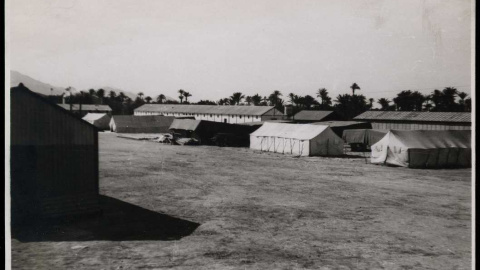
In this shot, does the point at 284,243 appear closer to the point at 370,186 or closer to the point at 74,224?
the point at 74,224

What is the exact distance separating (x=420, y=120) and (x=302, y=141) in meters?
17.3

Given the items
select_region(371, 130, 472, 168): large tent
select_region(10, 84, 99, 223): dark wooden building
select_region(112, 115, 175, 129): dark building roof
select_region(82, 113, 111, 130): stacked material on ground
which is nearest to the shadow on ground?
select_region(10, 84, 99, 223): dark wooden building

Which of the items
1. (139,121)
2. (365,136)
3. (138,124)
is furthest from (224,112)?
(365,136)

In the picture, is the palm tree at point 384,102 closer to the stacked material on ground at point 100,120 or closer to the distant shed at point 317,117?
the distant shed at point 317,117

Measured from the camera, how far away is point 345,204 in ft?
59.3

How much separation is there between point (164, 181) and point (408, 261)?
15.0m

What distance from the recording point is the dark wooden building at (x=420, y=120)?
140 feet

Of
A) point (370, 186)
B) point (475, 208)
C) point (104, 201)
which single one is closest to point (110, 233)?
point (104, 201)

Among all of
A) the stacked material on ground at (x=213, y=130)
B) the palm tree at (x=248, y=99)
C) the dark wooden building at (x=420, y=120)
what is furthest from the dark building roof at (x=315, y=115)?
the palm tree at (x=248, y=99)

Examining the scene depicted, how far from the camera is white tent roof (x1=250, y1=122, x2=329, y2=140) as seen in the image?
3900cm

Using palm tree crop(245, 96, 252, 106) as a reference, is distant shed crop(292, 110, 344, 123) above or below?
below

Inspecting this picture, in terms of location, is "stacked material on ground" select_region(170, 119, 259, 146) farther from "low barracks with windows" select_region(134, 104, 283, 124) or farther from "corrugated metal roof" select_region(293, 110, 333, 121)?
"low barracks with windows" select_region(134, 104, 283, 124)

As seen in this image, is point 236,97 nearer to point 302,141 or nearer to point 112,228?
point 302,141

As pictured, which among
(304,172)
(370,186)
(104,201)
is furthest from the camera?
(304,172)
